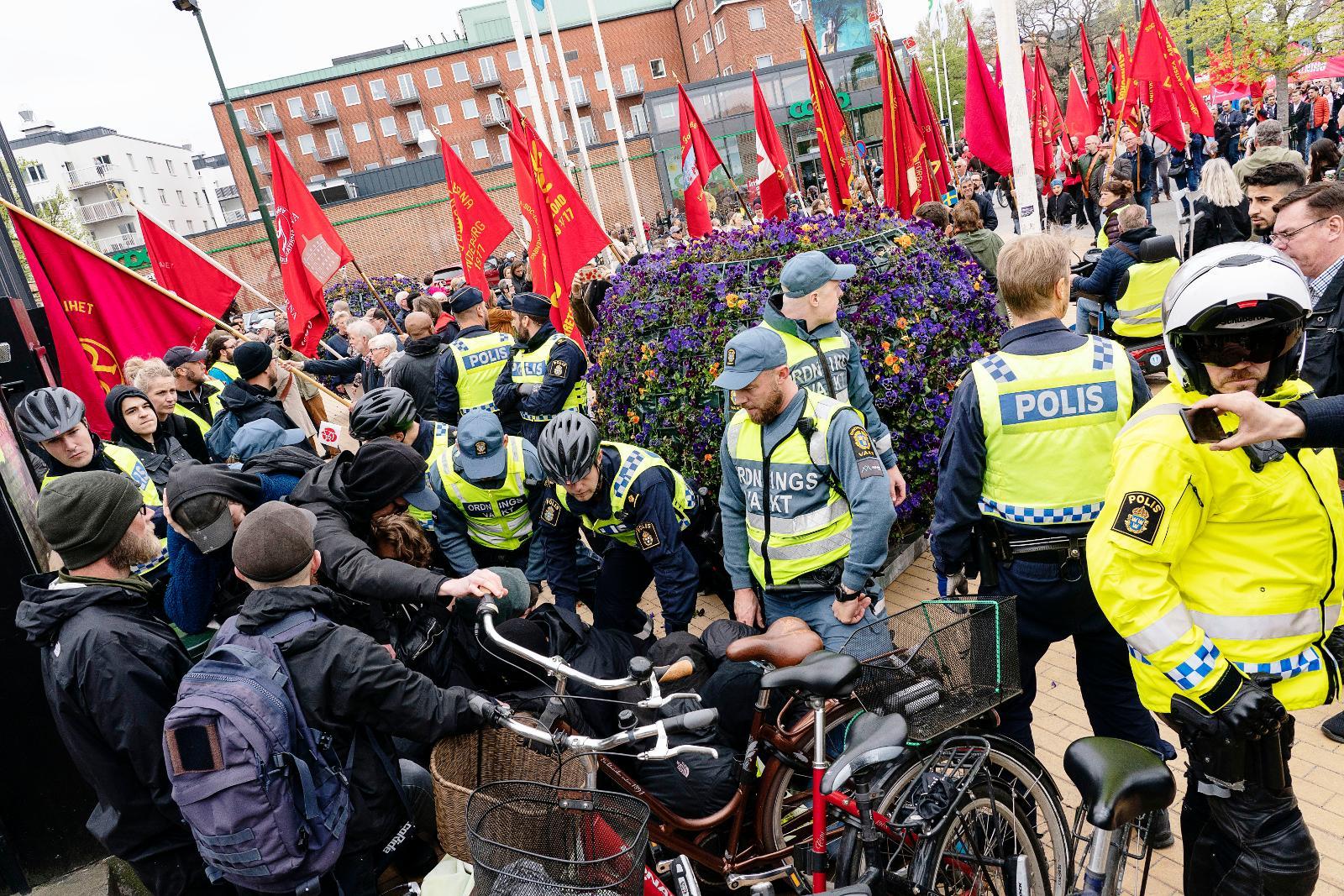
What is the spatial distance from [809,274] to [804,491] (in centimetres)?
151

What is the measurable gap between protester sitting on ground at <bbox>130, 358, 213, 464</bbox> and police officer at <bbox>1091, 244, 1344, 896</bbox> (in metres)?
6.08

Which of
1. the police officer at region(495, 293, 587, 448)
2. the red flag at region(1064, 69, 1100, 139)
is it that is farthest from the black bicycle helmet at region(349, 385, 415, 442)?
the red flag at region(1064, 69, 1100, 139)

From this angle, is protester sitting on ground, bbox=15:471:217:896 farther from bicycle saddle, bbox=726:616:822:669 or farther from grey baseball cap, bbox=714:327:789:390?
grey baseball cap, bbox=714:327:789:390

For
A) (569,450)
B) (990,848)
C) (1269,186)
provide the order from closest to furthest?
(990,848) → (569,450) → (1269,186)

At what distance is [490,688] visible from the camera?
11.3 ft

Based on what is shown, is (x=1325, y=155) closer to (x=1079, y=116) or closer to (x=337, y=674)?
(x=1079, y=116)

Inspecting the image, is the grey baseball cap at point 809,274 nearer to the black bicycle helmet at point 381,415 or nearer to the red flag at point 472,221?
the black bicycle helmet at point 381,415

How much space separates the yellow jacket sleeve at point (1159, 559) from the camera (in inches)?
Answer: 82.4

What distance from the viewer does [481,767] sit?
2.93 metres

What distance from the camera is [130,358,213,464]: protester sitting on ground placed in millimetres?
6004

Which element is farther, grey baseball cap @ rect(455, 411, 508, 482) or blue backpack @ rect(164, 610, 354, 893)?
grey baseball cap @ rect(455, 411, 508, 482)

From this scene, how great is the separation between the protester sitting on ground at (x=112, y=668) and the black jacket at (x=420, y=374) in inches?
171

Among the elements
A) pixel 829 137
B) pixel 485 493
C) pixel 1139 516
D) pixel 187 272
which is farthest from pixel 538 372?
pixel 1139 516

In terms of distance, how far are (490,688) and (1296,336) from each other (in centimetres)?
→ 290
